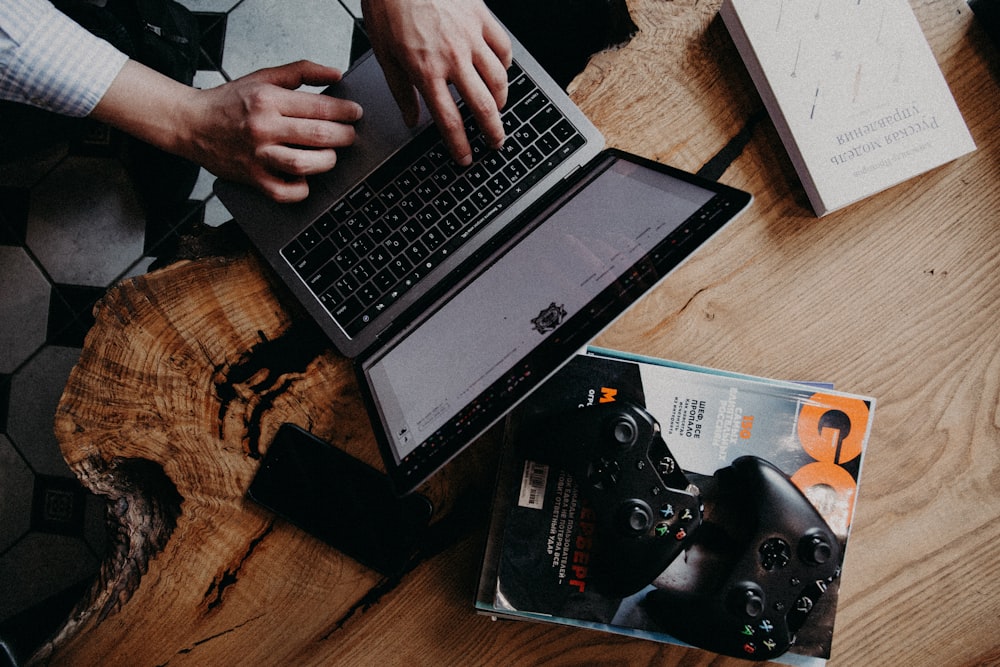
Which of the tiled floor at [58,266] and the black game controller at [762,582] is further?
the tiled floor at [58,266]

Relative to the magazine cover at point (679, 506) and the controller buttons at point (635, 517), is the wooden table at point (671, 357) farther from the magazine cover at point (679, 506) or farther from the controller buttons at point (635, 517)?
the controller buttons at point (635, 517)

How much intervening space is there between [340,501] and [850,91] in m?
0.74

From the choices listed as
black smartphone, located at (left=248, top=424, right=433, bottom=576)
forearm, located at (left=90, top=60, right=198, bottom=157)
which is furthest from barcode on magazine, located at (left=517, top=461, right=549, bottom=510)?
forearm, located at (left=90, top=60, right=198, bottom=157)

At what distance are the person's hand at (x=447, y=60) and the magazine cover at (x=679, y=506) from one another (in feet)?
0.93

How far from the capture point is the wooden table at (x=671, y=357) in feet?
2.35

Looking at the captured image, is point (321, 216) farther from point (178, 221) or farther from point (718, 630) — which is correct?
point (178, 221)

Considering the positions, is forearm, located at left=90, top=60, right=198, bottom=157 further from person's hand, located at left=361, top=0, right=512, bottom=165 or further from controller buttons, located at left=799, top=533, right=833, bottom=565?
controller buttons, located at left=799, top=533, right=833, bottom=565

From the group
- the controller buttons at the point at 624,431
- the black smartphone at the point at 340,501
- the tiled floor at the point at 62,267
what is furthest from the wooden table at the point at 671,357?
the tiled floor at the point at 62,267

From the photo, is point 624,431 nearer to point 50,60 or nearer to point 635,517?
point 635,517

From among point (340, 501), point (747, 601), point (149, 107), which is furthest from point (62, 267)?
point (747, 601)

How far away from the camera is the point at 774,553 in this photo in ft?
2.19

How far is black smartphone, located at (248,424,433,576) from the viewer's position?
72 centimetres

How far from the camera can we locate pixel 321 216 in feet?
2.33

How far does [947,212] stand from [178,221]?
129 cm
